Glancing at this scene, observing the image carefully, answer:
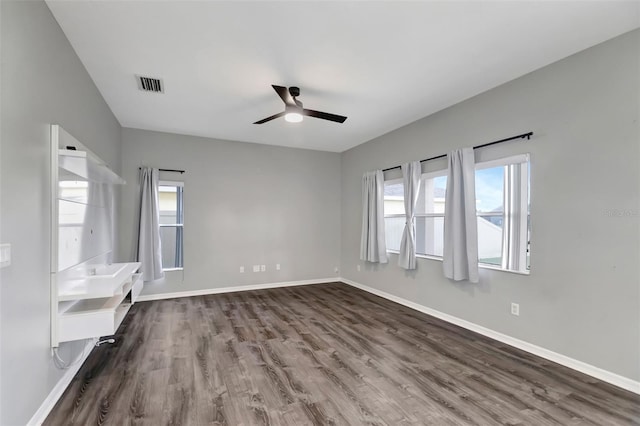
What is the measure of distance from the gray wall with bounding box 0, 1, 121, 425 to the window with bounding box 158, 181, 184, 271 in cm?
290

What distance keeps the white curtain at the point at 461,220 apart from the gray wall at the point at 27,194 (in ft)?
12.9

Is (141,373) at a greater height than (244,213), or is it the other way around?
(244,213)

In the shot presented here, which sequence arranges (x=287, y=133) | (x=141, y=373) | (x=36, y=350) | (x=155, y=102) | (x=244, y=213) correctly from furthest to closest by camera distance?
(x=244, y=213) → (x=287, y=133) → (x=155, y=102) → (x=141, y=373) → (x=36, y=350)

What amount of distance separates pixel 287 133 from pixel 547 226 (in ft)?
13.0

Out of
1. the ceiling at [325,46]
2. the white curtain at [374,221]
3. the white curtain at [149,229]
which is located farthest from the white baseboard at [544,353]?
the white curtain at [149,229]

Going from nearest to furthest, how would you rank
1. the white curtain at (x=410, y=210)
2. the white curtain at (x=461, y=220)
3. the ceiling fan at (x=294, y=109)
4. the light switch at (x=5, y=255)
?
the light switch at (x=5, y=255) < the ceiling fan at (x=294, y=109) < the white curtain at (x=461, y=220) < the white curtain at (x=410, y=210)

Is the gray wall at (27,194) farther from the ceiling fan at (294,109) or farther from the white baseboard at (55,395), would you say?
the ceiling fan at (294,109)

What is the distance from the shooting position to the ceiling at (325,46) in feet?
7.07

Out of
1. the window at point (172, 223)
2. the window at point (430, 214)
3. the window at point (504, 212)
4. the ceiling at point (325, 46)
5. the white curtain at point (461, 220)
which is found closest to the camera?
the ceiling at point (325, 46)

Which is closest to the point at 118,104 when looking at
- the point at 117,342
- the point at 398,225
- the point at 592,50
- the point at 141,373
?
the point at 117,342

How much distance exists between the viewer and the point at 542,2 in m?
2.08

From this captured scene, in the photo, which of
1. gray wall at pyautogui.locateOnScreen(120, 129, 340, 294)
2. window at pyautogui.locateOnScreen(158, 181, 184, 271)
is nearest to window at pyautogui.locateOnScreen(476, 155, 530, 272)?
gray wall at pyautogui.locateOnScreen(120, 129, 340, 294)

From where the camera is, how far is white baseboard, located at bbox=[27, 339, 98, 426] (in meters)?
1.92

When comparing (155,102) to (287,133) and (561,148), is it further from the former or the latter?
(561,148)
